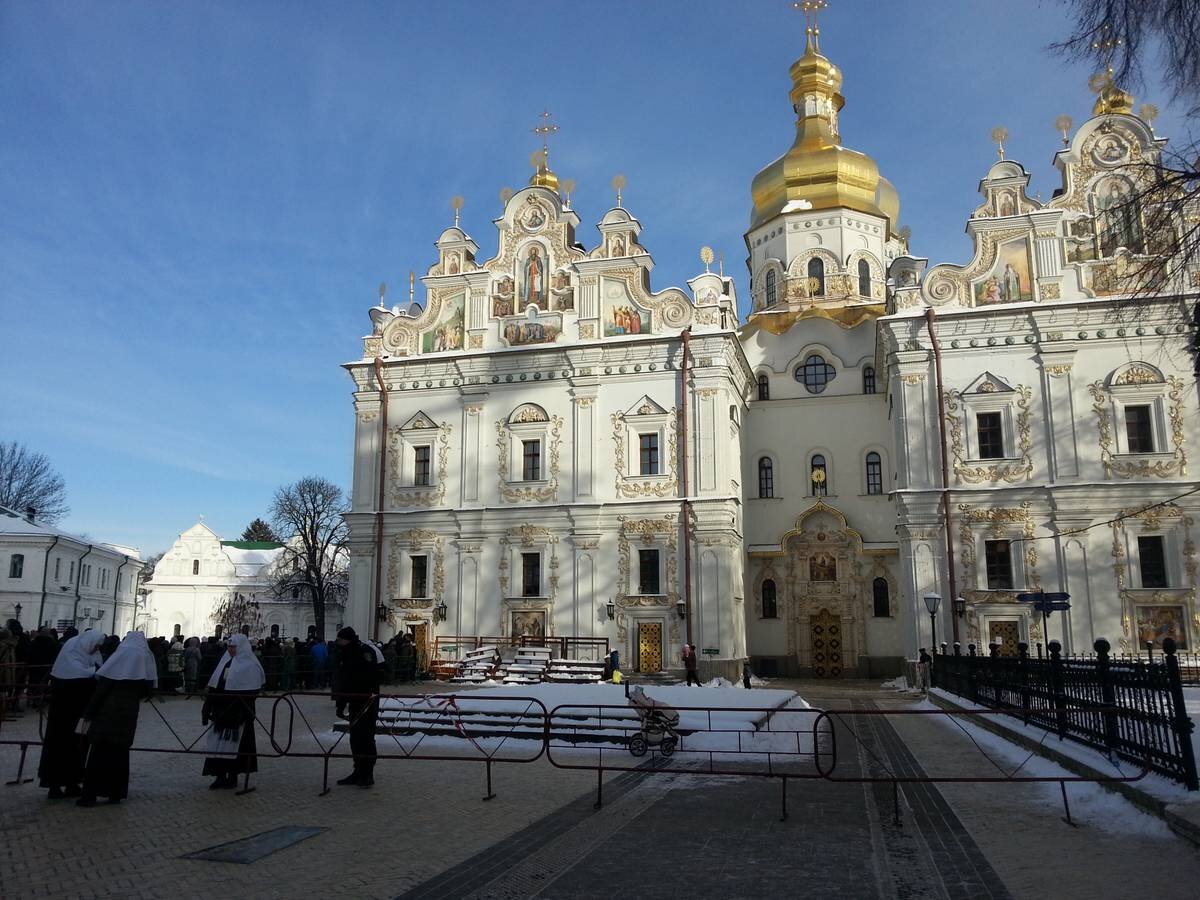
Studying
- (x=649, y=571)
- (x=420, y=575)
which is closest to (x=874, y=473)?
(x=649, y=571)

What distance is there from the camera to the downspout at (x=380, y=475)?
1326 inches

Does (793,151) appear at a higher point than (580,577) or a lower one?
higher

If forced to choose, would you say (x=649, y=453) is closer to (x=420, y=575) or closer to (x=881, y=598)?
(x=420, y=575)

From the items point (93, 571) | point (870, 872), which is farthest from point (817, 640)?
point (93, 571)

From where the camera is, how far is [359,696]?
1099cm

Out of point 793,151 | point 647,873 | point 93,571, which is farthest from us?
point 93,571

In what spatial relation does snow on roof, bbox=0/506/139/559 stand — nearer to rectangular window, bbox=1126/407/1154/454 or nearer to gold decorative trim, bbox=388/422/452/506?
gold decorative trim, bbox=388/422/452/506

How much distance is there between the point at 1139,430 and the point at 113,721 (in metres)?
28.8

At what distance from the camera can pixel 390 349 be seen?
117ft

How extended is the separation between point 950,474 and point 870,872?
24.4m

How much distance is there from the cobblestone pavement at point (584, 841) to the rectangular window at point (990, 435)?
21.1 meters

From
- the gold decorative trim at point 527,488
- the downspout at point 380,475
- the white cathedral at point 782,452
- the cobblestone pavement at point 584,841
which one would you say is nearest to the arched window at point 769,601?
the white cathedral at point 782,452

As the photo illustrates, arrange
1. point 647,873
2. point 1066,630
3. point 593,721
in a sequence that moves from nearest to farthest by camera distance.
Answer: point 647,873 < point 593,721 < point 1066,630

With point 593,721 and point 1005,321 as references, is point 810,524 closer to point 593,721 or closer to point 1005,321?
point 1005,321
